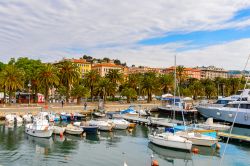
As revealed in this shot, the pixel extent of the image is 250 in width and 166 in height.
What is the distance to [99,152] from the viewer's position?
140 feet

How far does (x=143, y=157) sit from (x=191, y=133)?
9491 millimetres

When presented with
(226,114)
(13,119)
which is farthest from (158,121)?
(13,119)

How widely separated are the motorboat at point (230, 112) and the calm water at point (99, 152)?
19461 millimetres

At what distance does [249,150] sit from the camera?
4475 cm

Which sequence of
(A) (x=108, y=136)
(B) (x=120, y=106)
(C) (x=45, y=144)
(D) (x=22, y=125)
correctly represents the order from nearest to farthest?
1. (C) (x=45, y=144)
2. (A) (x=108, y=136)
3. (D) (x=22, y=125)
4. (B) (x=120, y=106)

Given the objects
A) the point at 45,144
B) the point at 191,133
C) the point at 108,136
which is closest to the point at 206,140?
the point at 191,133

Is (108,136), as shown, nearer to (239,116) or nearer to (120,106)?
(239,116)

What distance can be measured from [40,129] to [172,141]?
813 inches

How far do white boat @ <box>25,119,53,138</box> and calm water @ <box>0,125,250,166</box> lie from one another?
0.89 m

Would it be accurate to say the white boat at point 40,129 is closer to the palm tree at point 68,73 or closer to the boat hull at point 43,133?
the boat hull at point 43,133

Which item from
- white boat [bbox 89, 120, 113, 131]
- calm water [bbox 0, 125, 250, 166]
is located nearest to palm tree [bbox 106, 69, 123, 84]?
white boat [bbox 89, 120, 113, 131]

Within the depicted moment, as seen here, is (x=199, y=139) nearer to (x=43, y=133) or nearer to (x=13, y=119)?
(x=43, y=133)

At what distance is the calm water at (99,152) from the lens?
37750 millimetres

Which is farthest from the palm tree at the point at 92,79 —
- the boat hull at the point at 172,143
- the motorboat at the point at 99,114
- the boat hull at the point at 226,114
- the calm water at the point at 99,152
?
the boat hull at the point at 172,143
